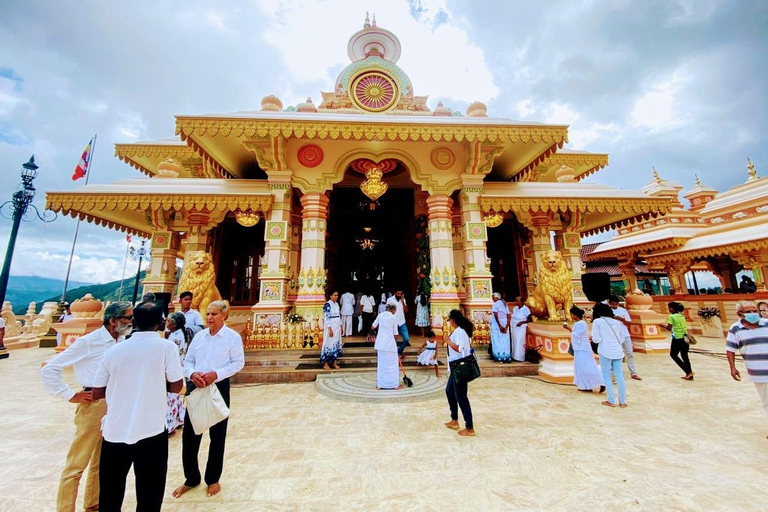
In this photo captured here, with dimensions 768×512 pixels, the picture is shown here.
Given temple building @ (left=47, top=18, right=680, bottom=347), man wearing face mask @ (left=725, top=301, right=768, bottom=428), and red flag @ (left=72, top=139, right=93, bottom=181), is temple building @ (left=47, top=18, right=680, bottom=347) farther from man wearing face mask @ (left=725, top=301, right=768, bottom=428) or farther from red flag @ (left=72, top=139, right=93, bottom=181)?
red flag @ (left=72, top=139, right=93, bottom=181)

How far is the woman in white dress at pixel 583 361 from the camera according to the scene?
455cm

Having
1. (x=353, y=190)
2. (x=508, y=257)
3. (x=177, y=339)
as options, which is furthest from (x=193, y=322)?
(x=508, y=257)

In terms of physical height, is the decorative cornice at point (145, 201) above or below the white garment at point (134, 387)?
above

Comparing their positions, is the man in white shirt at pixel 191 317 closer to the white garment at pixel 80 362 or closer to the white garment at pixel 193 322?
the white garment at pixel 193 322

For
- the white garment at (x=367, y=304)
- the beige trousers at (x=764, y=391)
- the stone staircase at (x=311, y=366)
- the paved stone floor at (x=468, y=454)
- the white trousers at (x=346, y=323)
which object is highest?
the white garment at (x=367, y=304)

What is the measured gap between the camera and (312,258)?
286 inches

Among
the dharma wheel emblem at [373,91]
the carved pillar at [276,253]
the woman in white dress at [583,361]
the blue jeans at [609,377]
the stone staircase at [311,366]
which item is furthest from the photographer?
the dharma wheel emblem at [373,91]

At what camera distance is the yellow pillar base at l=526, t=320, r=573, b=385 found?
16.7 ft

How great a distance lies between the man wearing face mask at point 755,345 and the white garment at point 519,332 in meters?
3.00

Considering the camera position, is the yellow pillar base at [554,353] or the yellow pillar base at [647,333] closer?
the yellow pillar base at [554,353]

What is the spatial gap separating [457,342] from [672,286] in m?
17.1

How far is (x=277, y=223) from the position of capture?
7234mm

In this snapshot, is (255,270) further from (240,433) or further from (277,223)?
(240,433)

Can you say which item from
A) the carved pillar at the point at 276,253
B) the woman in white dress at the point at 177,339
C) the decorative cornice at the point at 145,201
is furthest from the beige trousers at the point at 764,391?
the decorative cornice at the point at 145,201
